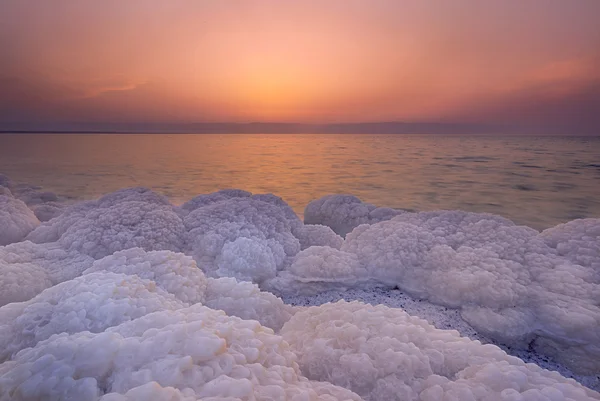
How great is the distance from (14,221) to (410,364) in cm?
326

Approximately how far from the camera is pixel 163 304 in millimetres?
1359

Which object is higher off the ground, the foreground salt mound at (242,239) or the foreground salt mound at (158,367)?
the foreground salt mound at (158,367)

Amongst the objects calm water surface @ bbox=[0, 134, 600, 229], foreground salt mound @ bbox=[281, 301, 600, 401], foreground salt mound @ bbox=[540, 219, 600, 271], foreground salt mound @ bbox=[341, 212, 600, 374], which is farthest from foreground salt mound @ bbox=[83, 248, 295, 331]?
calm water surface @ bbox=[0, 134, 600, 229]

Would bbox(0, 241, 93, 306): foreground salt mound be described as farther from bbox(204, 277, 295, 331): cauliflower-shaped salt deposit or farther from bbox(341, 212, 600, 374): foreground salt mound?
bbox(341, 212, 600, 374): foreground salt mound

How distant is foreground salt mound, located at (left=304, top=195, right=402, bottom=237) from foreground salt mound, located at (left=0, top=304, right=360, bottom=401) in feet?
9.39

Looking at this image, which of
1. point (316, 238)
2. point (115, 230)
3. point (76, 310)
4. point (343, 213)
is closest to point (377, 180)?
point (343, 213)

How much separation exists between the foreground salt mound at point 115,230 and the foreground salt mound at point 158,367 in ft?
5.03

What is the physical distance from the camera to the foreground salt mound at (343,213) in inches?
153

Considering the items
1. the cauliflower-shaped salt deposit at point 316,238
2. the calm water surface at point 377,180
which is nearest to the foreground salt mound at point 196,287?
the cauliflower-shaped salt deposit at point 316,238

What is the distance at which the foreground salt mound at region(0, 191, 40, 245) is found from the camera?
9.29 feet

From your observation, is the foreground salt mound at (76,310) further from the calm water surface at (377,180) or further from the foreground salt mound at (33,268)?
the calm water surface at (377,180)

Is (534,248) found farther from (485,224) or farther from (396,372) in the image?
(396,372)

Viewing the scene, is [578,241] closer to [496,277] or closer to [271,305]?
[496,277]

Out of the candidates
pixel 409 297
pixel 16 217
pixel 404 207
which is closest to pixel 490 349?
pixel 409 297
